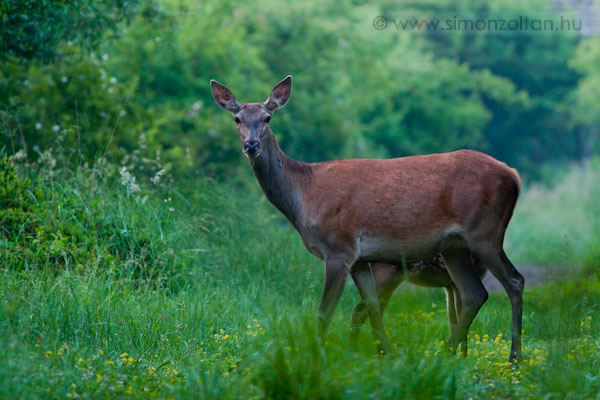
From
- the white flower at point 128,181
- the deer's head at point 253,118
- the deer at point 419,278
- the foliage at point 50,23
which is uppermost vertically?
the foliage at point 50,23

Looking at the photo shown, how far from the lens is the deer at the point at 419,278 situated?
7.70m

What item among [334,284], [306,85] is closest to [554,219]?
[306,85]

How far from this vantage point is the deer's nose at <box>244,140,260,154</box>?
272 inches

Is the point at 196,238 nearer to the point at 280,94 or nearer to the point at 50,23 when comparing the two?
the point at 280,94

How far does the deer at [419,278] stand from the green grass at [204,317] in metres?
0.20

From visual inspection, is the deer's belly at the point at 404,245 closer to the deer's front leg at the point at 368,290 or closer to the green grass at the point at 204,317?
the deer's front leg at the point at 368,290

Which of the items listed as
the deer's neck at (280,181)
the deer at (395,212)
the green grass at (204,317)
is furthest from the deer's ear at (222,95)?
the green grass at (204,317)

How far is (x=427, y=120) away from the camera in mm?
26969

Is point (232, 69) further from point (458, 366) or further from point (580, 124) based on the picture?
point (580, 124)

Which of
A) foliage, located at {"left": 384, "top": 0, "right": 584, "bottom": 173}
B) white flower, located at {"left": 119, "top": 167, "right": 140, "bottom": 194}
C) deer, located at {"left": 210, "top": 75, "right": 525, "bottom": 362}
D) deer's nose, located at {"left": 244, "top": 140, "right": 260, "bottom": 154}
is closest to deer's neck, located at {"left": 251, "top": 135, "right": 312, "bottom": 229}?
deer, located at {"left": 210, "top": 75, "right": 525, "bottom": 362}

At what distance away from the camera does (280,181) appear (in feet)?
24.3

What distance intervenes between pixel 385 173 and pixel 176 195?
3522mm

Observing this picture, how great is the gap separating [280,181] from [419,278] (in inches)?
68.9

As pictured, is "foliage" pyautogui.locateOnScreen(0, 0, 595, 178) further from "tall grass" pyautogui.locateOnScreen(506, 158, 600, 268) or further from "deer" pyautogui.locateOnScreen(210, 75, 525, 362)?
"tall grass" pyautogui.locateOnScreen(506, 158, 600, 268)
